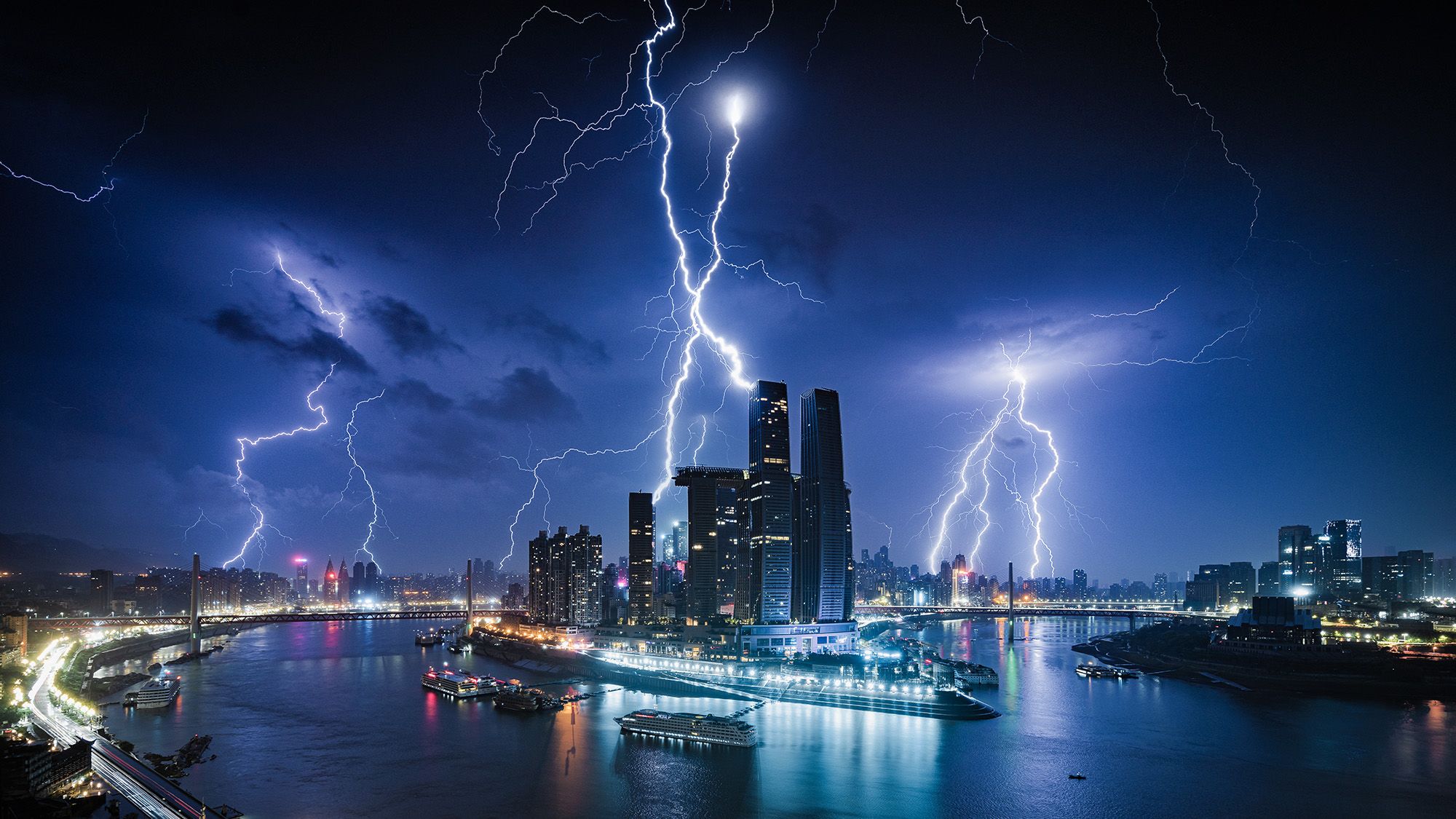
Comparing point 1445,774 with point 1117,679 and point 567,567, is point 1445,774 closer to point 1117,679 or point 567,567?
point 1117,679

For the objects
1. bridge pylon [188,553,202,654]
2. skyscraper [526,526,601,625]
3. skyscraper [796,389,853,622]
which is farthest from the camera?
skyscraper [526,526,601,625]

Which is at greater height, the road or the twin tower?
the twin tower

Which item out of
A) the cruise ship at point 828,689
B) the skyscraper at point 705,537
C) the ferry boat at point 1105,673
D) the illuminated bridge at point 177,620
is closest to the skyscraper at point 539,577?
the illuminated bridge at point 177,620

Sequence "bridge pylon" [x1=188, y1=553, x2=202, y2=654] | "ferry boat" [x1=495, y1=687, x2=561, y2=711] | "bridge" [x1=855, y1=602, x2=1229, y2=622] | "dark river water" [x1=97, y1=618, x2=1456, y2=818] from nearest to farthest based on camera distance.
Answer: "dark river water" [x1=97, y1=618, x2=1456, y2=818] → "ferry boat" [x1=495, y1=687, x2=561, y2=711] → "bridge pylon" [x1=188, y1=553, x2=202, y2=654] → "bridge" [x1=855, y1=602, x2=1229, y2=622]

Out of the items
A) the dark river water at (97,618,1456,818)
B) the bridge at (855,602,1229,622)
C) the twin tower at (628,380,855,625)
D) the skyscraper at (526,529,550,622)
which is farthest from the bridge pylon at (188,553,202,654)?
the bridge at (855,602,1229,622)

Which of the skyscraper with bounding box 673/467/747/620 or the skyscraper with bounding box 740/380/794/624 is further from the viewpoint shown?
the skyscraper with bounding box 673/467/747/620

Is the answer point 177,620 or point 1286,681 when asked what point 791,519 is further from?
point 177,620

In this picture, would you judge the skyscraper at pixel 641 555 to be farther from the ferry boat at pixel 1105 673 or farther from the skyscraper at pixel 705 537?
the ferry boat at pixel 1105 673

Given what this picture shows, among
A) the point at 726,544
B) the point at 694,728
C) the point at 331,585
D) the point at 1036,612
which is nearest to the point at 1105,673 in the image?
the point at 694,728

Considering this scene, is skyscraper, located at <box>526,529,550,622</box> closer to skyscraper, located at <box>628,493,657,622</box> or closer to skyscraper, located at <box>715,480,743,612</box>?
skyscraper, located at <box>628,493,657,622</box>
